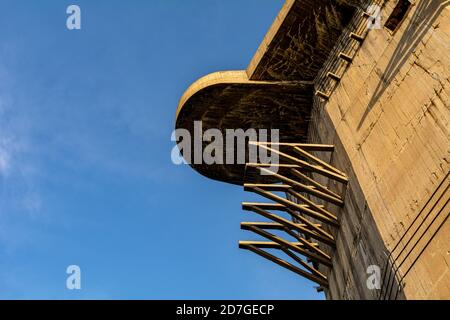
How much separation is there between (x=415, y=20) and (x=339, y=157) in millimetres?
3828

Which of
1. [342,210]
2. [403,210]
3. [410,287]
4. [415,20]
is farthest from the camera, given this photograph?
[342,210]

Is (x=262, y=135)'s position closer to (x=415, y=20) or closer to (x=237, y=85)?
(x=237, y=85)

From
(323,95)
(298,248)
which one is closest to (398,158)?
(298,248)

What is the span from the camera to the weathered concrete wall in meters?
7.39

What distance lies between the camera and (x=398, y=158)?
29.0 ft

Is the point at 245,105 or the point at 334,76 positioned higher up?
the point at 334,76

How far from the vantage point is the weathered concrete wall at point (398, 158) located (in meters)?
7.39

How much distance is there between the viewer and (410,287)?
7.55 metres

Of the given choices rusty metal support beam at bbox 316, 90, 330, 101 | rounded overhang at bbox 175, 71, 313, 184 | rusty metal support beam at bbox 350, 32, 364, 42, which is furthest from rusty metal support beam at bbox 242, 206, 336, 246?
rusty metal support beam at bbox 350, 32, 364, 42

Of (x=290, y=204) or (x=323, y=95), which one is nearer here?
(x=290, y=204)

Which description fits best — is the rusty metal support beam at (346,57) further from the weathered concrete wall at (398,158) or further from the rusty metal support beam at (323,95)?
the rusty metal support beam at (323,95)

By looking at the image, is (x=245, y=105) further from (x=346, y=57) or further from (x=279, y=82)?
(x=346, y=57)

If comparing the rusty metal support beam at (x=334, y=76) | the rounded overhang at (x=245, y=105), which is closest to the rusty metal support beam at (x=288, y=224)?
the rusty metal support beam at (x=334, y=76)
